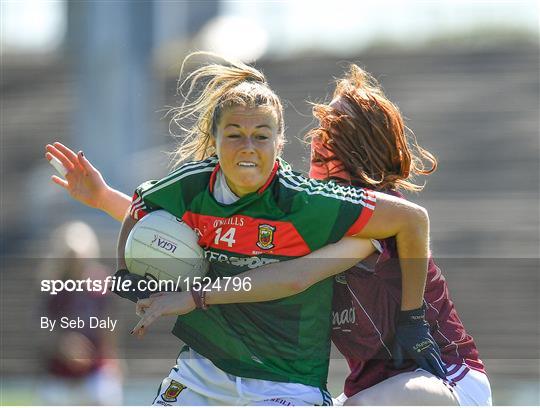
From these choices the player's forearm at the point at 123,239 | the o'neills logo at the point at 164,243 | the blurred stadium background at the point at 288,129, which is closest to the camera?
the o'neills logo at the point at 164,243

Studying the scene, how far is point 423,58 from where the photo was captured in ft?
46.1

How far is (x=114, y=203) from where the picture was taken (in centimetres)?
432

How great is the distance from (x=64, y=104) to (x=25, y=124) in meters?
0.50

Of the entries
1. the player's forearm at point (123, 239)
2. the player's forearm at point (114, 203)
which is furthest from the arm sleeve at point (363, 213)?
the player's forearm at point (114, 203)

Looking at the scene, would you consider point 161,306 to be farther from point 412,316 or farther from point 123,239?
point 412,316

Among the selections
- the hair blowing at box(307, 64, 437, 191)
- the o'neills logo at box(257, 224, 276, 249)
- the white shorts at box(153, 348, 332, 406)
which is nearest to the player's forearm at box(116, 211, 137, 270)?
the white shorts at box(153, 348, 332, 406)

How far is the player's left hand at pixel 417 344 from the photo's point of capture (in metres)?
3.79

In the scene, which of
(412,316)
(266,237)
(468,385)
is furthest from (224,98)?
(468,385)

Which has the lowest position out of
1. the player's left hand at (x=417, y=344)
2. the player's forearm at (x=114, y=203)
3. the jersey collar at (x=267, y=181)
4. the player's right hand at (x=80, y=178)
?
the player's left hand at (x=417, y=344)

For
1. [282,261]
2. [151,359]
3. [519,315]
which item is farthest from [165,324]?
[282,261]

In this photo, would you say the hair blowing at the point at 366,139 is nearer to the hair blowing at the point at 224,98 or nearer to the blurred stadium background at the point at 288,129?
the hair blowing at the point at 224,98

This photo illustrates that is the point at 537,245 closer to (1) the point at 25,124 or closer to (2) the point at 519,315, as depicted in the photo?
(2) the point at 519,315

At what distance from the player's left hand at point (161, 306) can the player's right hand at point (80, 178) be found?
2.51 ft

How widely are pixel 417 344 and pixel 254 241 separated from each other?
0.62 meters
